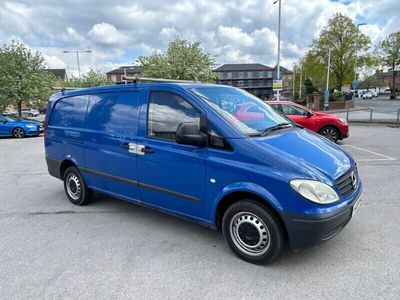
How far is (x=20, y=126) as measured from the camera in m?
16.3

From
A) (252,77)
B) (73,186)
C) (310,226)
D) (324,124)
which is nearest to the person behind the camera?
(310,226)

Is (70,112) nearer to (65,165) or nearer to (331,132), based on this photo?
(65,165)

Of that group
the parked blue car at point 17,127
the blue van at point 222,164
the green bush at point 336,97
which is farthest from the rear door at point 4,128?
the green bush at point 336,97

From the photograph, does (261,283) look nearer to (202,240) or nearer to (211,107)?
(202,240)

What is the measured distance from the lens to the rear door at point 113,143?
3.79 m

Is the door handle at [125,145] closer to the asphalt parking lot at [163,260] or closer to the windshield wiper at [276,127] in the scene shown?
the asphalt parking lot at [163,260]

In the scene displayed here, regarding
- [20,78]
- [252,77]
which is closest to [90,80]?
[20,78]

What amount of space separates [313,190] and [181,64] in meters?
23.4

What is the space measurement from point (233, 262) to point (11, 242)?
2.71m

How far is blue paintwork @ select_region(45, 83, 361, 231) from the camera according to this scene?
9.00ft

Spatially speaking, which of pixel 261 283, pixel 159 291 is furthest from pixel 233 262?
pixel 159 291

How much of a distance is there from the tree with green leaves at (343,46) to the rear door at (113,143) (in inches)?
1865

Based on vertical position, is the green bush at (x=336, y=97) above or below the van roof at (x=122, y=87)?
above

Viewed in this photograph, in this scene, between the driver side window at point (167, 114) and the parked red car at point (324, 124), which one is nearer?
the driver side window at point (167, 114)
